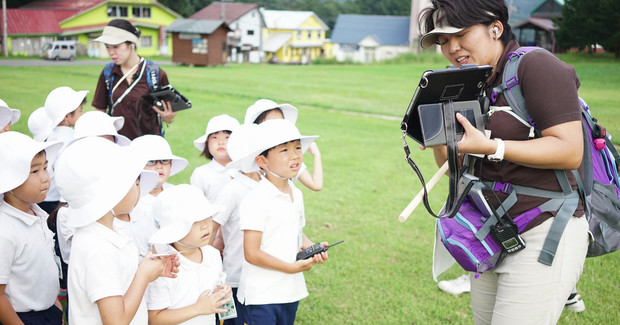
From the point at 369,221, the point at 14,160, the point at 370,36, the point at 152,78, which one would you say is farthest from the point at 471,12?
the point at 370,36

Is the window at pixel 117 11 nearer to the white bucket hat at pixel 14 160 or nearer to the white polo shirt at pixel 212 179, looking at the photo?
the white polo shirt at pixel 212 179

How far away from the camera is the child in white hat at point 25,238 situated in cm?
252

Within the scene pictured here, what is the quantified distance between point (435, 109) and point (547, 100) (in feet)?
1.41

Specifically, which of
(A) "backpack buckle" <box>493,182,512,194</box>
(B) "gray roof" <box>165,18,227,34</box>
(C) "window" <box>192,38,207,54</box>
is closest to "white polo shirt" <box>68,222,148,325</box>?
(A) "backpack buckle" <box>493,182,512,194</box>

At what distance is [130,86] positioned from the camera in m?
4.85

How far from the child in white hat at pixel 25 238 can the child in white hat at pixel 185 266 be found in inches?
24.1

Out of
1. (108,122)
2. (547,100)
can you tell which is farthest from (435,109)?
(108,122)

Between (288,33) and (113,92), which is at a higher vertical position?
(288,33)

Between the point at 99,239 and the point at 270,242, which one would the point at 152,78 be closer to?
the point at 270,242

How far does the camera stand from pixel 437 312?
160 inches

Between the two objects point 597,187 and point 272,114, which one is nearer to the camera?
point 597,187

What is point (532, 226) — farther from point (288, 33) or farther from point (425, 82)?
point (288, 33)

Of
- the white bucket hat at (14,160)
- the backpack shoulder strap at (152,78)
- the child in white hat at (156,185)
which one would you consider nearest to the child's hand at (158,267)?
the child in white hat at (156,185)

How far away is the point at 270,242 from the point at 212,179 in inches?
46.7
